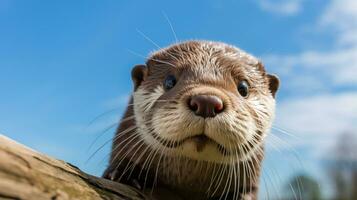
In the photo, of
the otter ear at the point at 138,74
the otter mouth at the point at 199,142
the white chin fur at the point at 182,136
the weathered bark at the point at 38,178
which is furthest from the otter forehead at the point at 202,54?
the weathered bark at the point at 38,178

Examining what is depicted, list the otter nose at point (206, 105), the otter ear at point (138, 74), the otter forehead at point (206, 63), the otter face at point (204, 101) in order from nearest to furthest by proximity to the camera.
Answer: the otter nose at point (206, 105), the otter face at point (204, 101), the otter forehead at point (206, 63), the otter ear at point (138, 74)

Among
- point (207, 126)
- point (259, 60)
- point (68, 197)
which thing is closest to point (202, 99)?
point (207, 126)

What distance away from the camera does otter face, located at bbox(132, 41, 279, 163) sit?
13.2 feet

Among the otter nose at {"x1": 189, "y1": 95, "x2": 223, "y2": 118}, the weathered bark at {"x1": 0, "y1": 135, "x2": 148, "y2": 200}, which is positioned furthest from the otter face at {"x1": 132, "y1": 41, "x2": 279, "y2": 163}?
the weathered bark at {"x1": 0, "y1": 135, "x2": 148, "y2": 200}

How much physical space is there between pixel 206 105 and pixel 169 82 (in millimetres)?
1023

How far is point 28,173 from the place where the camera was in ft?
10.1

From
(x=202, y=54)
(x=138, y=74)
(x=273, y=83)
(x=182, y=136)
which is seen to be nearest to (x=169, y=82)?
(x=202, y=54)

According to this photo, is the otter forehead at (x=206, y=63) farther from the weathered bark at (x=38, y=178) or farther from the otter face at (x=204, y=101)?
the weathered bark at (x=38, y=178)

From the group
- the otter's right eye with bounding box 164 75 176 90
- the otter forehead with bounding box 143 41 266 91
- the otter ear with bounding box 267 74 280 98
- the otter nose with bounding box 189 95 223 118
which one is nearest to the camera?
the otter nose with bounding box 189 95 223 118

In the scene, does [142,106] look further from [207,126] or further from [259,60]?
[259,60]

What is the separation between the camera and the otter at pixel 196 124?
13.4 feet

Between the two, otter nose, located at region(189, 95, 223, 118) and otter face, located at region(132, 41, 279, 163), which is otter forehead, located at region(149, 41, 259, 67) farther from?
otter nose, located at region(189, 95, 223, 118)

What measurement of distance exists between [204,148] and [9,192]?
171 cm

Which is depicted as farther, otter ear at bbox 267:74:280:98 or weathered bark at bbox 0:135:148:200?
otter ear at bbox 267:74:280:98
